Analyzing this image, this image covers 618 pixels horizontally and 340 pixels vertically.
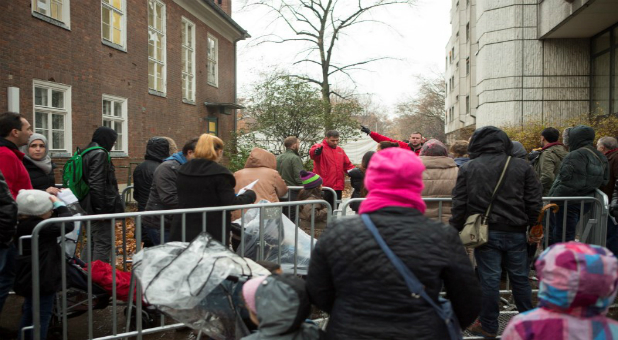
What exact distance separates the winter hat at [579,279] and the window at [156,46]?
695 inches

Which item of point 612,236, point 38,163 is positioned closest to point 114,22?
point 38,163

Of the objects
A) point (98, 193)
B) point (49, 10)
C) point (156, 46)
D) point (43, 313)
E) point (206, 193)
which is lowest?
point (43, 313)

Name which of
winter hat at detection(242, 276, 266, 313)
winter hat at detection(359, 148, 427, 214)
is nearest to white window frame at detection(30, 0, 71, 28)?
winter hat at detection(242, 276, 266, 313)

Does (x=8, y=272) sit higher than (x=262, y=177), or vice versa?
(x=262, y=177)

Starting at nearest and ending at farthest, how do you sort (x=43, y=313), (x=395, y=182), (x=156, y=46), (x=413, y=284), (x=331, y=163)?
(x=413, y=284), (x=395, y=182), (x=43, y=313), (x=331, y=163), (x=156, y=46)

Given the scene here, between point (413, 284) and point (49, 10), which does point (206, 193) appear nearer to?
point (413, 284)

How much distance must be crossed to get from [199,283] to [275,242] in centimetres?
223

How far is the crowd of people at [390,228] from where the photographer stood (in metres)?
2.08

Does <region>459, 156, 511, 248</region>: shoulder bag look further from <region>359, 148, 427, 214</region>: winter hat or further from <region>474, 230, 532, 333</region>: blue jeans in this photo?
<region>359, 148, 427, 214</region>: winter hat

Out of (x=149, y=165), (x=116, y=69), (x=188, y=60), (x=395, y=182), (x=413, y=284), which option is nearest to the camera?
(x=413, y=284)

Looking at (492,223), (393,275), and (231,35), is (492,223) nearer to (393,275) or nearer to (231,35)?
(393,275)

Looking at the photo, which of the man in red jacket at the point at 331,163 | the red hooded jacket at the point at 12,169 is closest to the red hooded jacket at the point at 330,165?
the man in red jacket at the point at 331,163

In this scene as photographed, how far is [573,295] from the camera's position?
1.96 m

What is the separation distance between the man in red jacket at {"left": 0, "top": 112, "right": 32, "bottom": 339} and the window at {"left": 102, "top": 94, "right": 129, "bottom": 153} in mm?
10915
